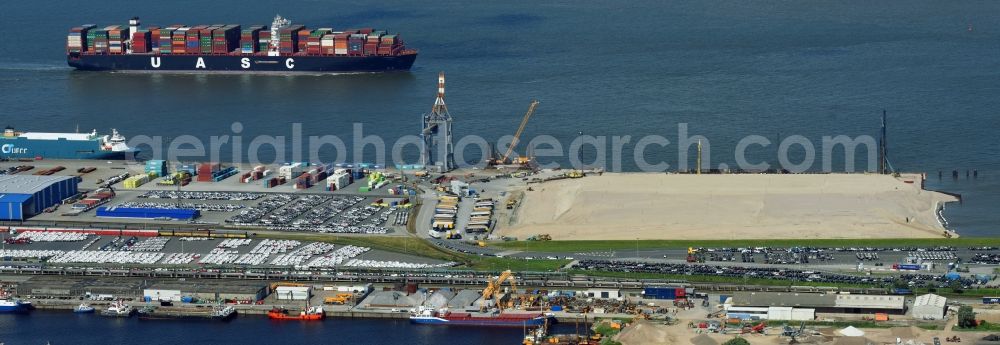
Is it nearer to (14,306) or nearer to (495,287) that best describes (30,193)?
(14,306)

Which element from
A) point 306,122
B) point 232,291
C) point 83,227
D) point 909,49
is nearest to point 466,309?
point 232,291

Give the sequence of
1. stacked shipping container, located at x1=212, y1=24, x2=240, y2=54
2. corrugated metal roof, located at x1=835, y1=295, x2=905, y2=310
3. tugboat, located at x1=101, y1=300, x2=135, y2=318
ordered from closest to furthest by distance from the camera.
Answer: corrugated metal roof, located at x1=835, y1=295, x2=905, y2=310 < tugboat, located at x1=101, y1=300, x2=135, y2=318 < stacked shipping container, located at x1=212, y1=24, x2=240, y2=54

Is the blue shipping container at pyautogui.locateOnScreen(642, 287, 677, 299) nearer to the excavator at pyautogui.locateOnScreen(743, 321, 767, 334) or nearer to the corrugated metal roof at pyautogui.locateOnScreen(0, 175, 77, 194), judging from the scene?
the excavator at pyautogui.locateOnScreen(743, 321, 767, 334)

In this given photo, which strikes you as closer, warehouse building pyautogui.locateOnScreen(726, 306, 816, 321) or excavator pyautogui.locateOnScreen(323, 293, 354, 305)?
warehouse building pyautogui.locateOnScreen(726, 306, 816, 321)

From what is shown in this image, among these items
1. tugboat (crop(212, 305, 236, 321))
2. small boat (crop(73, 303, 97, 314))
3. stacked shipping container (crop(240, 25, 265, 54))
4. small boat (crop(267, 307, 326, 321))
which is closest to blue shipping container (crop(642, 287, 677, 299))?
small boat (crop(267, 307, 326, 321))

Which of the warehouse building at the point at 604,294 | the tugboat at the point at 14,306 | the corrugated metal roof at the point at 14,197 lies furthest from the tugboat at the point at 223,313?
the corrugated metal roof at the point at 14,197

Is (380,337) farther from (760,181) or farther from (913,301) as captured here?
(760,181)

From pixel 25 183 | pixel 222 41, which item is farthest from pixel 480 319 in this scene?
pixel 222 41
